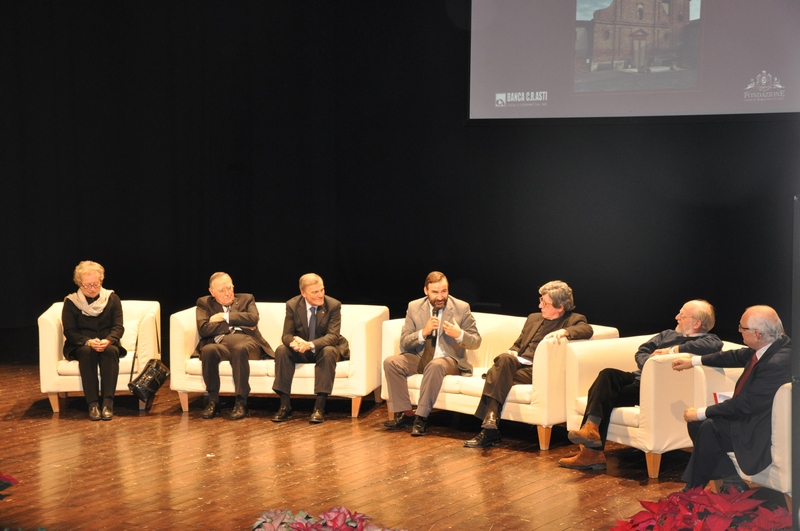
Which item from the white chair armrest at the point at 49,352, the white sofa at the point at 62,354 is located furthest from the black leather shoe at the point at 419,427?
the white chair armrest at the point at 49,352

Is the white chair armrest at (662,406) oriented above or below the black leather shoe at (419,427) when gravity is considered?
above

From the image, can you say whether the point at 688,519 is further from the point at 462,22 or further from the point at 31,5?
the point at 31,5

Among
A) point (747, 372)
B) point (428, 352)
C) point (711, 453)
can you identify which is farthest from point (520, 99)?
point (711, 453)

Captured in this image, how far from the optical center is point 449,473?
4.97 meters

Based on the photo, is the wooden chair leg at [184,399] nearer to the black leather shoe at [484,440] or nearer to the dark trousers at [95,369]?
the dark trousers at [95,369]

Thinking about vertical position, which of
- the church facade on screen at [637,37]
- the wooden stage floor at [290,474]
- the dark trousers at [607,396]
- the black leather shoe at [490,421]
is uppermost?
the church facade on screen at [637,37]

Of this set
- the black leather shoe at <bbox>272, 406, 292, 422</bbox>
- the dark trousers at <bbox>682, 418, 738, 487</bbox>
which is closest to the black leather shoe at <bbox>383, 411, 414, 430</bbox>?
the black leather shoe at <bbox>272, 406, 292, 422</bbox>

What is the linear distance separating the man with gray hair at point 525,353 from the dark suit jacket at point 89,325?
8.32 ft

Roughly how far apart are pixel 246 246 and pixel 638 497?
20.5ft

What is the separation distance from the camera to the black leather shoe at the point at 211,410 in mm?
6175

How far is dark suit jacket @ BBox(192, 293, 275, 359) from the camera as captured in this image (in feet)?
20.9

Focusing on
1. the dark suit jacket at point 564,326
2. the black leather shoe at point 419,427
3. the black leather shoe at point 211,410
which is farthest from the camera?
the black leather shoe at point 211,410

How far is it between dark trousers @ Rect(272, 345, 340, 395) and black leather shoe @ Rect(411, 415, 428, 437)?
683mm

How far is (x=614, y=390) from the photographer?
5070mm
